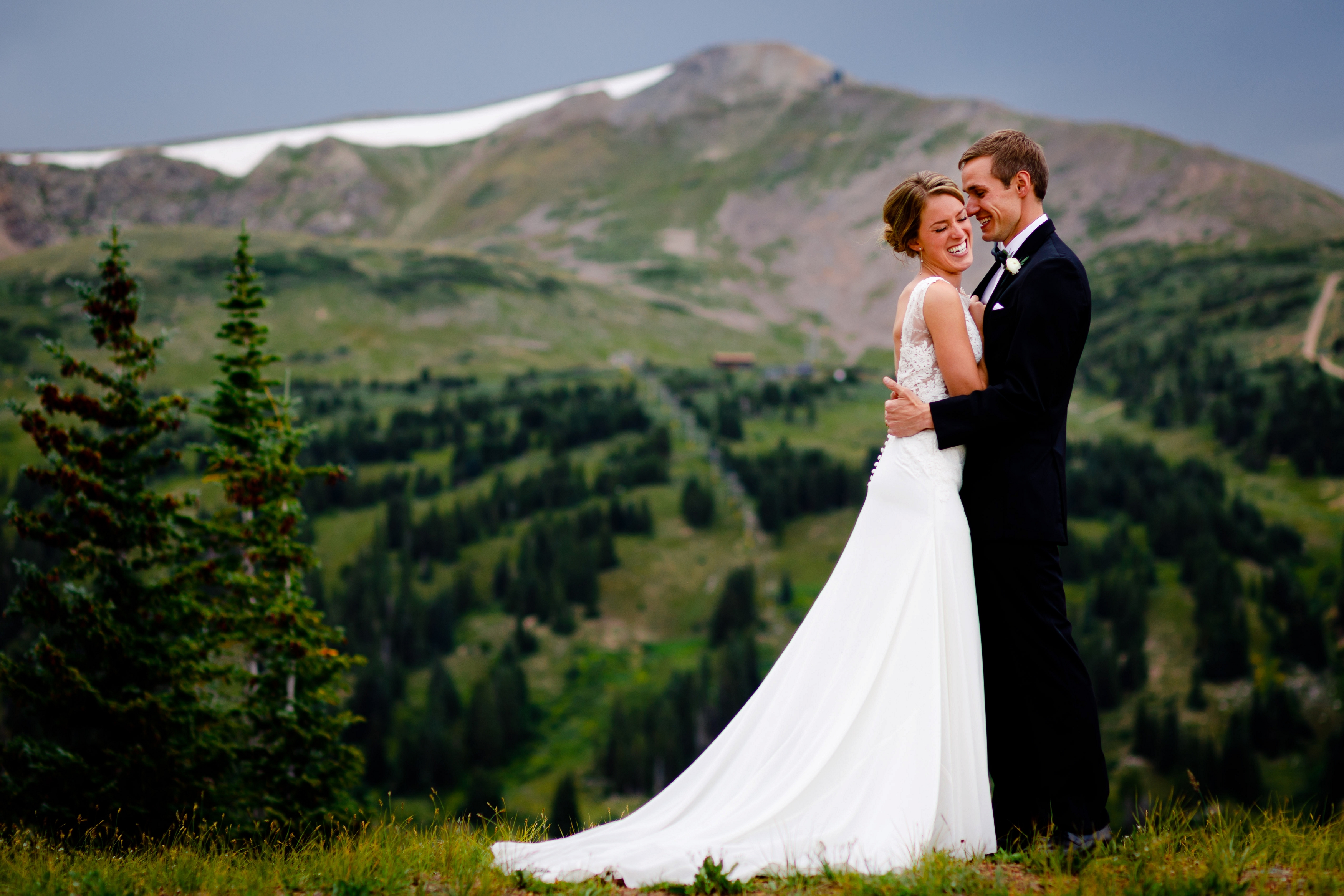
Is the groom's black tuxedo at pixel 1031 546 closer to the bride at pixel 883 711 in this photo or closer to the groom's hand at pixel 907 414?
the groom's hand at pixel 907 414

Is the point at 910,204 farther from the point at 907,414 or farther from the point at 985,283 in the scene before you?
the point at 907,414

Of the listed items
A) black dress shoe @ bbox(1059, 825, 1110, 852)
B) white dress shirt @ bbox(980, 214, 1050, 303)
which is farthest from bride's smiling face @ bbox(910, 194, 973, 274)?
black dress shoe @ bbox(1059, 825, 1110, 852)

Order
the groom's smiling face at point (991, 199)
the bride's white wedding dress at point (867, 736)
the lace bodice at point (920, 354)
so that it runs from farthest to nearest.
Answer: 1. the lace bodice at point (920, 354)
2. the groom's smiling face at point (991, 199)
3. the bride's white wedding dress at point (867, 736)

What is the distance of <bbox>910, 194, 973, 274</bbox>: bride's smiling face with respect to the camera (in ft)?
19.8

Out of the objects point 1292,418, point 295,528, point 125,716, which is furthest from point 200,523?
point 1292,418

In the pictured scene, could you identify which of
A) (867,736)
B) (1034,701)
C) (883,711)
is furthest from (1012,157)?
(867,736)

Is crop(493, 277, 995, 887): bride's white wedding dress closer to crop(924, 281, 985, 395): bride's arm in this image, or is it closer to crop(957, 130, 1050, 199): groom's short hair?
crop(924, 281, 985, 395): bride's arm

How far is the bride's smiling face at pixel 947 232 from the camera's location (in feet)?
19.8

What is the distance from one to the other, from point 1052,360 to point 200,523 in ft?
63.7

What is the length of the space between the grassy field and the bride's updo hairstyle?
3.84 m

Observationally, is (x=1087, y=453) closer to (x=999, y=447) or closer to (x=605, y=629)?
(x=605, y=629)

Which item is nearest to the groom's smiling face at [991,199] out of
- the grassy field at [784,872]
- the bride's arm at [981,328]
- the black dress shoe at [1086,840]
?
the bride's arm at [981,328]

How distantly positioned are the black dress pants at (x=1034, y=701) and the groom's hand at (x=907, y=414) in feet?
2.66

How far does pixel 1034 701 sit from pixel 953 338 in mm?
2295
